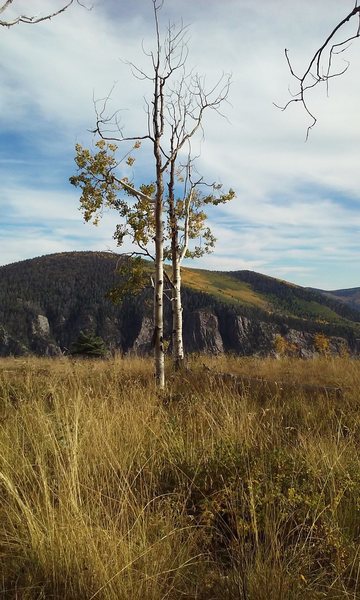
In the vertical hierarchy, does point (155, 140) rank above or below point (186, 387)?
above

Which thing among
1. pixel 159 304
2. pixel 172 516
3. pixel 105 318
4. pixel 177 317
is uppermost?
pixel 159 304

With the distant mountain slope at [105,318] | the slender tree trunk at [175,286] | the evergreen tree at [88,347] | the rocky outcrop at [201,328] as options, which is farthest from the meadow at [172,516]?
the rocky outcrop at [201,328]

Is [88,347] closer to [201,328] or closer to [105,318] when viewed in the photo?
[105,318]

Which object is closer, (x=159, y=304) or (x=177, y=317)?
(x=159, y=304)

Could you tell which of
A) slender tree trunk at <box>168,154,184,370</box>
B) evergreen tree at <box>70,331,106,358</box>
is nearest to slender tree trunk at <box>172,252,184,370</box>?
slender tree trunk at <box>168,154,184,370</box>

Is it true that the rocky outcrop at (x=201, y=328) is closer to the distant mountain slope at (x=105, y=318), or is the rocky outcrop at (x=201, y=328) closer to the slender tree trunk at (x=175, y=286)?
the distant mountain slope at (x=105, y=318)

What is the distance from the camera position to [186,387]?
9.63m

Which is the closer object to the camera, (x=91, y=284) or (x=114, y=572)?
(x=114, y=572)

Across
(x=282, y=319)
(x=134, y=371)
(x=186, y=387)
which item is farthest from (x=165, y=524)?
(x=282, y=319)

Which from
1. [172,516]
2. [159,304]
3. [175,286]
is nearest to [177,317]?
[175,286]

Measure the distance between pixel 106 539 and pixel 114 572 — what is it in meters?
0.21

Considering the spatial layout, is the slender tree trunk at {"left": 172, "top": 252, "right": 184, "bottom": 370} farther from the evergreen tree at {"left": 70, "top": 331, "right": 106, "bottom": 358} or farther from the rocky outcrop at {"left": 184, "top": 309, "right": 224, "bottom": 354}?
the rocky outcrop at {"left": 184, "top": 309, "right": 224, "bottom": 354}

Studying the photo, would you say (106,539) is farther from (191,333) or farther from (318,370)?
(191,333)

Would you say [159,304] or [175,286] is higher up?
[175,286]
